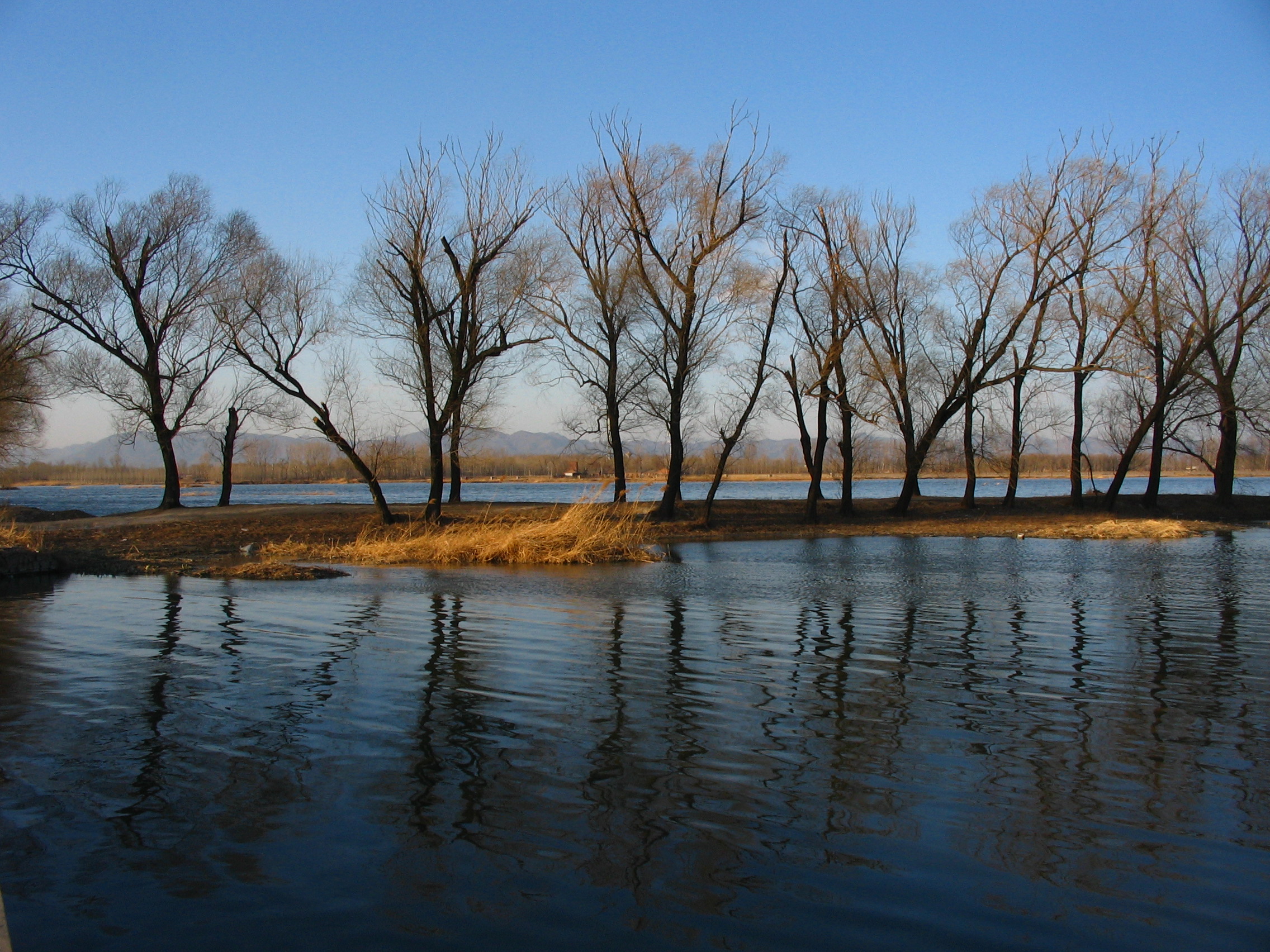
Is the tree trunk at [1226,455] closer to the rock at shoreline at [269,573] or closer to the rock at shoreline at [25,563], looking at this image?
the rock at shoreline at [269,573]

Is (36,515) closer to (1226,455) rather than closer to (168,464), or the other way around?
(168,464)

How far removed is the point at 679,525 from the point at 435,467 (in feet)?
27.1

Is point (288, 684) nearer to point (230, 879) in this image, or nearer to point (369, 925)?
point (230, 879)

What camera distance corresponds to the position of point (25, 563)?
17.7 meters

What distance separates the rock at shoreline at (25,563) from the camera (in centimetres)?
1731

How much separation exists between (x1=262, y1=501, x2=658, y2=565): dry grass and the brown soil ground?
2.19 m

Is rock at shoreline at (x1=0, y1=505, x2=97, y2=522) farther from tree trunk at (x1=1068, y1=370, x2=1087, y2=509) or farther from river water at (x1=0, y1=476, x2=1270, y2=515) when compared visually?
tree trunk at (x1=1068, y1=370, x2=1087, y2=509)

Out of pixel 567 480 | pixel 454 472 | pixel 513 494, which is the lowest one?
pixel 513 494

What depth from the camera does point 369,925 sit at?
3.96 metres

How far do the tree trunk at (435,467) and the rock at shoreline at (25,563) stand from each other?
10.3m

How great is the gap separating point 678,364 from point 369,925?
2744 centimetres

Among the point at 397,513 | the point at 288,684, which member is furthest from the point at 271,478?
the point at 288,684

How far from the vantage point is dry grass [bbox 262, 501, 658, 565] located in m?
20.6

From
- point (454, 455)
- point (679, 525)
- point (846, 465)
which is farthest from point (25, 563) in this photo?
point (846, 465)
